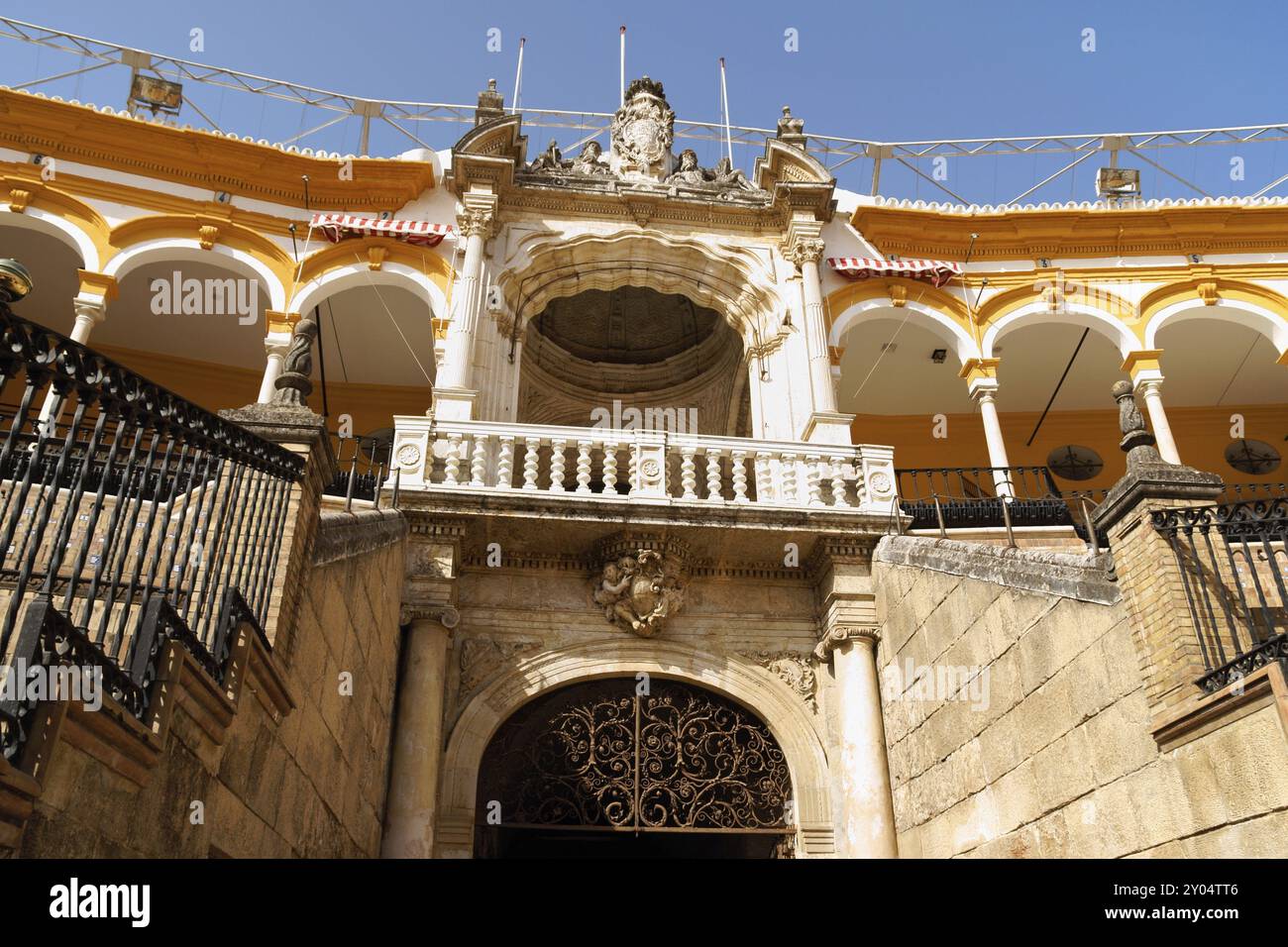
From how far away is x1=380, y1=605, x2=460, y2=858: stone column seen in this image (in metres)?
7.63

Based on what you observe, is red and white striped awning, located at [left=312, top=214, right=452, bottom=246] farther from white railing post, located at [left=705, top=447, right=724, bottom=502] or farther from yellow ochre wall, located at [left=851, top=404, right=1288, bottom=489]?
yellow ochre wall, located at [left=851, top=404, right=1288, bottom=489]

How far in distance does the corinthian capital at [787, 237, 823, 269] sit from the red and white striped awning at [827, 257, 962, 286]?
3.11ft

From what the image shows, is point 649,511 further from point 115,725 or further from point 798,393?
point 115,725

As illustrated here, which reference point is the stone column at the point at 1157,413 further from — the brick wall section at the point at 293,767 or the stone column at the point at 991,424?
the brick wall section at the point at 293,767

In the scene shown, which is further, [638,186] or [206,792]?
[638,186]

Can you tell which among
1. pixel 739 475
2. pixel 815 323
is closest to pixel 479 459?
pixel 739 475

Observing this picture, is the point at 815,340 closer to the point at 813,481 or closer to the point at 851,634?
the point at 813,481

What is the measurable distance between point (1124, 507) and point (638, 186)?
8667 mm

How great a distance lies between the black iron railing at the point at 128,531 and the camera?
10.0 ft

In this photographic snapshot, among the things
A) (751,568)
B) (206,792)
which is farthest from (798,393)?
(206,792)

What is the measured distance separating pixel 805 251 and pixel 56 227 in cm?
986

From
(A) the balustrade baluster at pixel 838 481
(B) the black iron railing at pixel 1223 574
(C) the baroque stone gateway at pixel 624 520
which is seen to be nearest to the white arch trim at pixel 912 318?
(C) the baroque stone gateway at pixel 624 520

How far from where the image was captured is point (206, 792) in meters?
4.03

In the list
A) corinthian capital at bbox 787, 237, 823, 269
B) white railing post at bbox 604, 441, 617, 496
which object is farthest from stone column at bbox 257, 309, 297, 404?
corinthian capital at bbox 787, 237, 823, 269
